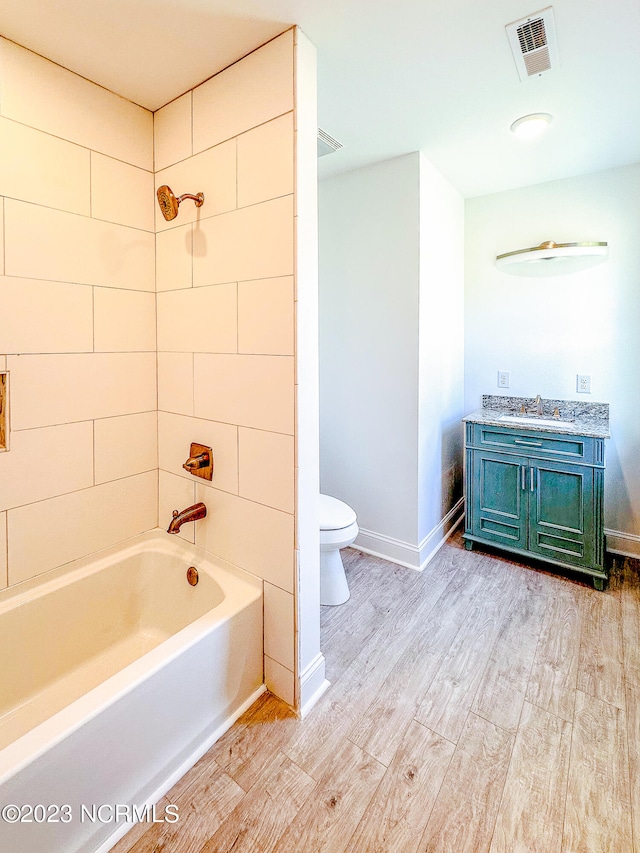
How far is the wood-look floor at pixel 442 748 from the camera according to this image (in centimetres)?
120

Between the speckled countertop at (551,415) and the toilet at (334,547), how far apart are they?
1.07m

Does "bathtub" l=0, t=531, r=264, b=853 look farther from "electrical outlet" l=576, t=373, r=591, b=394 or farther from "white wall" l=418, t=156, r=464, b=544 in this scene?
"electrical outlet" l=576, t=373, r=591, b=394

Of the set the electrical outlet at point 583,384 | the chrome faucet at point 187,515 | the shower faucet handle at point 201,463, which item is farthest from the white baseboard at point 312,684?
the electrical outlet at point 583,384

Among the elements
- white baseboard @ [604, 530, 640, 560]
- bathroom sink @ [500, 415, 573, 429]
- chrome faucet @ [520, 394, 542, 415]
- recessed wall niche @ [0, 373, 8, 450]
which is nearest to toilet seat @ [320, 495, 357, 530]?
bathroom sink @ [500, 415, 573, 429]

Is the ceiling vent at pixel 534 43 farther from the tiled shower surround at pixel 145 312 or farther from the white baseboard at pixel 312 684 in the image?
the white baseboard at pixel 312 684

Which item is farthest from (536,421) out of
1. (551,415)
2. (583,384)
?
(583,384)

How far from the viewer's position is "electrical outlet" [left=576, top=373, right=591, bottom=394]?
9.09 feet

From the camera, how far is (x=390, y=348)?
2.57m

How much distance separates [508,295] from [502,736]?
2544mm

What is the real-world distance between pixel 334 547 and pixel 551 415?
5.74 feet

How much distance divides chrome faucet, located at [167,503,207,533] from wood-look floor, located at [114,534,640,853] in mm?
722

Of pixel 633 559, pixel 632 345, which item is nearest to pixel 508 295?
pixel 632 345

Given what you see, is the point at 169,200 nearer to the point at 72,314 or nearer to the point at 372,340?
the point at 72,314

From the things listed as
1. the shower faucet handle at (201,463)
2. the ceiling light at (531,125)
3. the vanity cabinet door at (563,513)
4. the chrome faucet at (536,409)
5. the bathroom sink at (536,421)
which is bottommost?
the vanity cabinet door at (563,513)
